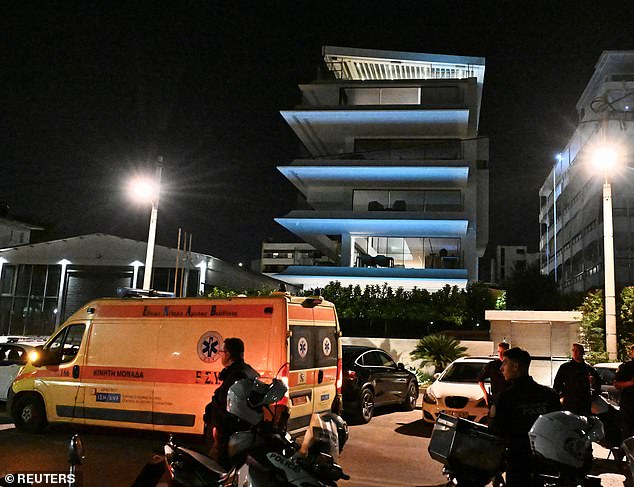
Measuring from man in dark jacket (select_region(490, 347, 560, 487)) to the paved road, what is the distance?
344cm

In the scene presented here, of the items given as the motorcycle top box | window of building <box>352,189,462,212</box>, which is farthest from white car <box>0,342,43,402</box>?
window of building <box>352,189,462,212</box>

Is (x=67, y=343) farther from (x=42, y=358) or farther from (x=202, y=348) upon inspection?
(x=202, y=348)

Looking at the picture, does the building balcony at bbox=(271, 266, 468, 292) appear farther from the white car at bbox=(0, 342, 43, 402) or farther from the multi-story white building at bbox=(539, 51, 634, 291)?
the white car at bbox=(0, 342, 43, 402)

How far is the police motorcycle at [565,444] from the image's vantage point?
144 inches

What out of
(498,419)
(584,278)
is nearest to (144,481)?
(498,419)

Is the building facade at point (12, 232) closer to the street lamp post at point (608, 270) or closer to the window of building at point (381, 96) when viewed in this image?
the window of building at point (381, 96)

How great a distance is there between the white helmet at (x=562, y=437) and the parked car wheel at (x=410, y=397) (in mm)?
10944

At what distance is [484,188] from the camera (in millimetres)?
41281

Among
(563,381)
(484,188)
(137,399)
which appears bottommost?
(137,399)

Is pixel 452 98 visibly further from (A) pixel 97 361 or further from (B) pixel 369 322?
(A) pixel 97 361

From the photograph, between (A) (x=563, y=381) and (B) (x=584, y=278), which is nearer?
(A) (x=563, y=381)

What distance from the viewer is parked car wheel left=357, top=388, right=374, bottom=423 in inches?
Result: 483

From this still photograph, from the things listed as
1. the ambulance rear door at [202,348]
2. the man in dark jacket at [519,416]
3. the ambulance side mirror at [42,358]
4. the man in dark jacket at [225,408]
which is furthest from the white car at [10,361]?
the man in dark jacket at [519,416]

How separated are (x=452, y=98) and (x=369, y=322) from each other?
18658 millimetres
